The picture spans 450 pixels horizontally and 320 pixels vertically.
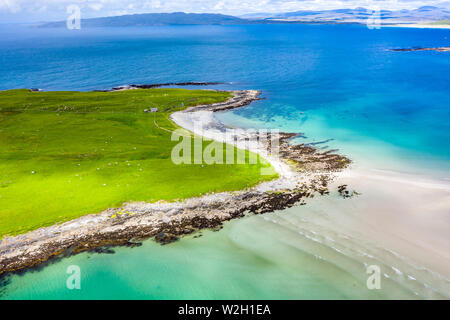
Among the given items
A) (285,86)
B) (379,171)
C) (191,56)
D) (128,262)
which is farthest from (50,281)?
(191,56)

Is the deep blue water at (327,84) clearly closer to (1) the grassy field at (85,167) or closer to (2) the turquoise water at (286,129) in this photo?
(2) the turquoise water at (286,129)

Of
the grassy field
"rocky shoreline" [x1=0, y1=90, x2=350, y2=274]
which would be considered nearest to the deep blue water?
"rocky shoreline" [x1=0, y1=90, x2=350, y2=274]

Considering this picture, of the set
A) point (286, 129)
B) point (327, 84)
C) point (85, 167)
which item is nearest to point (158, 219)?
point (85, 167)

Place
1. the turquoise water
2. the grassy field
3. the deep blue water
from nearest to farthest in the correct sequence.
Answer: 1. the turquoise water
2. the grassy field
3. the deep blue water

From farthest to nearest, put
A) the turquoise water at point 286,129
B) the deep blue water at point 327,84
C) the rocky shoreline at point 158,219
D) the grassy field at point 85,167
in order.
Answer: the deep blue water at point 327,84
the grassy field at point 85,167
the rocky shoreline at point 158,219
the turquoise water at point 286,129

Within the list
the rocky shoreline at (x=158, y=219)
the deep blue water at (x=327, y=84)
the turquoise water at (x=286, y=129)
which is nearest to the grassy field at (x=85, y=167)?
the rocky shoreline at (x=158, y=219)

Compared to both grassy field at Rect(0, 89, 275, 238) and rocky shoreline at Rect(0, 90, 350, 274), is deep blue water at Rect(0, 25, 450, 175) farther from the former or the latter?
grassy field at Rect(0, 89, 275, 238)

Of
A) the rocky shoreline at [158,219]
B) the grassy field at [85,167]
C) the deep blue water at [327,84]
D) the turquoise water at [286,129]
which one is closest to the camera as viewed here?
the turquoise water at [286,129]
